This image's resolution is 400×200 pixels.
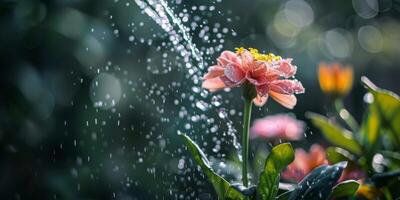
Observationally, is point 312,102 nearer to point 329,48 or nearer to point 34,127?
point 329,48

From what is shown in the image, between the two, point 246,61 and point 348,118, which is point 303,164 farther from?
point 246,61

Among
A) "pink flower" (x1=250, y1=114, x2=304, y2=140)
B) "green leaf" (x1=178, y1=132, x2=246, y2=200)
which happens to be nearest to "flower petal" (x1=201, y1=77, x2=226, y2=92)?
"green leaf" (x1=178, y1=132, x2=246, y2=200)

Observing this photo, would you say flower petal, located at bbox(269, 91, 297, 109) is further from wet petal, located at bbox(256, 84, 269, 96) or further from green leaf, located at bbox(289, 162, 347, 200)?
green leaf, located at bbox(289, 162, 347, 200)

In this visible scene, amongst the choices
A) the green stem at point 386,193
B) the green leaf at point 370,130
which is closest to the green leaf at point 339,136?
the green leaf at point 370,130

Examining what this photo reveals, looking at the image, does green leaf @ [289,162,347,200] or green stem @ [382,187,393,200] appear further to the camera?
green stem @ [382,187,393,200]

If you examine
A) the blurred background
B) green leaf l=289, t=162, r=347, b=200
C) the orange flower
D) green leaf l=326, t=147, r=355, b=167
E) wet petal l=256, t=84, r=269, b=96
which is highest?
wet petal l=256, t=84, r=269, b=96

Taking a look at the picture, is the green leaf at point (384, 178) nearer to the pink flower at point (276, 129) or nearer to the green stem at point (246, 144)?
the green stem at point (246, 144)
